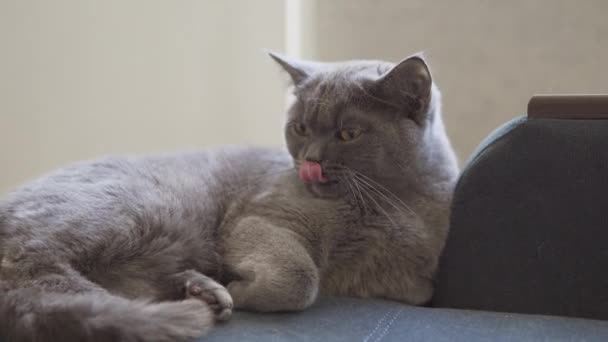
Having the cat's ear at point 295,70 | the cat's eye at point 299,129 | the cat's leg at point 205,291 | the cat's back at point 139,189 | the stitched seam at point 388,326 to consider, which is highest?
the cat's ear at point 295,70

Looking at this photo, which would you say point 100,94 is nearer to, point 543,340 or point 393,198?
point 393,198

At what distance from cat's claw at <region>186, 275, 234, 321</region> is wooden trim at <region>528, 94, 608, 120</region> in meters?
0.81

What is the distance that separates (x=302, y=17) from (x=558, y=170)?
4.34ft

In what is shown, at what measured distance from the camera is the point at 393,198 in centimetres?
153

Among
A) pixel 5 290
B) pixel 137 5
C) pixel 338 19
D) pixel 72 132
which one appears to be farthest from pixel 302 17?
pixel 5 290

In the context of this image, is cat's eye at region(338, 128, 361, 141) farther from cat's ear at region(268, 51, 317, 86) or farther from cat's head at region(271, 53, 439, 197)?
cat's ear at region(268, 51, 317, 86)

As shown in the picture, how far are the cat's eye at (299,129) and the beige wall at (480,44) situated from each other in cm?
89

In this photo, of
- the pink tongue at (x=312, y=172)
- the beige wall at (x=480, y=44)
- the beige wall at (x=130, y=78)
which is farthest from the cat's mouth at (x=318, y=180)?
the beige wall at (x=130, y=78)

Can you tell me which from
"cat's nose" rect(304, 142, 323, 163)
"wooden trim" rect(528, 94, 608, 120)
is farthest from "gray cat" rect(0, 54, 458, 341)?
"wooden trim" rect(528, 94, 608, 120)

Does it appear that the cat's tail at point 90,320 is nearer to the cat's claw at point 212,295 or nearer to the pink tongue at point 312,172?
the cat's claw at point 212,295

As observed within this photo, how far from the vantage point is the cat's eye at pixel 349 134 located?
147 centimetres

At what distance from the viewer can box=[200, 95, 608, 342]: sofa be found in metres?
1.32

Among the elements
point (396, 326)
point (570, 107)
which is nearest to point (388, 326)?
point (396, 326)

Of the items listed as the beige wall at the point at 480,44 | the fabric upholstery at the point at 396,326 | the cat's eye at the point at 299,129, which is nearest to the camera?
the fabric upholstery at the point at 396,326
